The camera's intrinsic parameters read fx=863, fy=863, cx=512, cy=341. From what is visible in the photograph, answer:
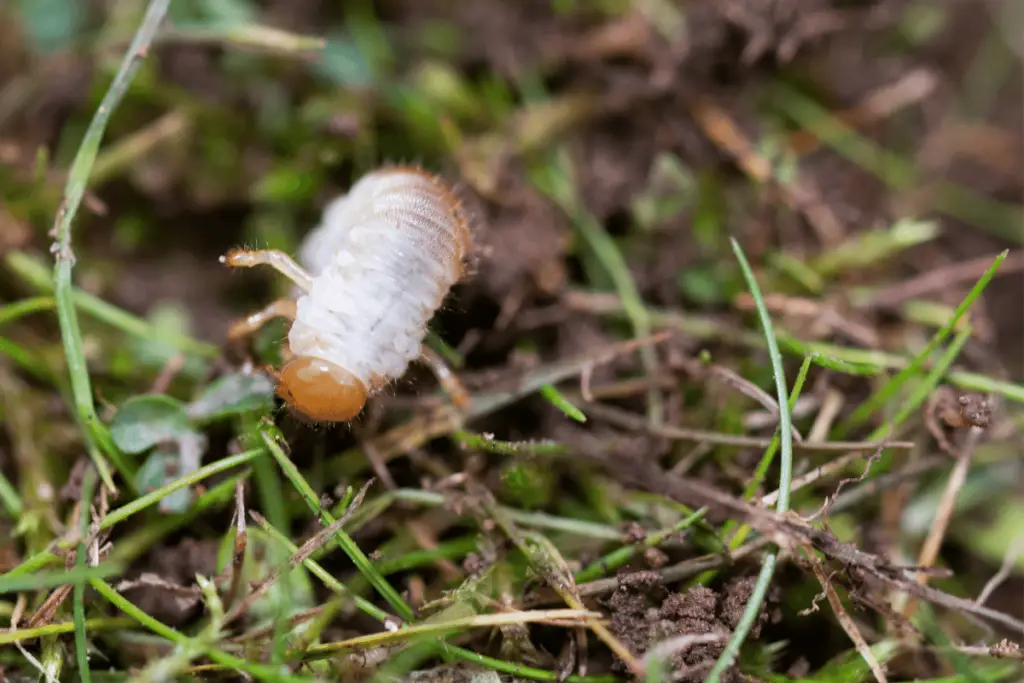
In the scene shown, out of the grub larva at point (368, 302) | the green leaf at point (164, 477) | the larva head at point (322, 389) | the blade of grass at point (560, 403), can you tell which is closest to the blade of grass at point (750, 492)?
the blade of grass at point (560, 403)

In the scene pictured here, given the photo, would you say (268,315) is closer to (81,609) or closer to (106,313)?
(106,313)

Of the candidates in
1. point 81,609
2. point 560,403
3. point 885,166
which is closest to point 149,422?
point 81,609

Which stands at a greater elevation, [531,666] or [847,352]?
[847,352]

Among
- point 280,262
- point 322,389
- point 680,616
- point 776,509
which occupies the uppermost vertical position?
point 280,262

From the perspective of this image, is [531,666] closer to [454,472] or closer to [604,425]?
[454,472]

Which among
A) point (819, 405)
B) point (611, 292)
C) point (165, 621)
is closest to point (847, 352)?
point (819, 405)

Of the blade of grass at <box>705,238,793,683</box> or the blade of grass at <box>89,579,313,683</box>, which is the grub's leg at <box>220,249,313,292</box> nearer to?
the blade of grass at <box>89,579,313,683</box>
